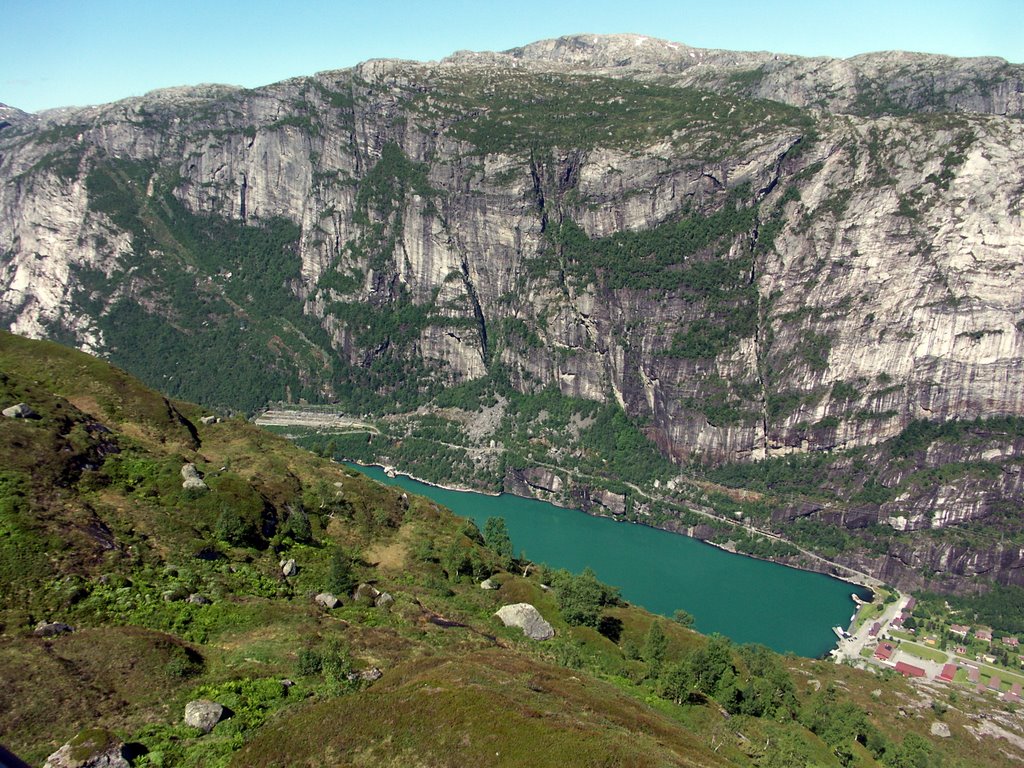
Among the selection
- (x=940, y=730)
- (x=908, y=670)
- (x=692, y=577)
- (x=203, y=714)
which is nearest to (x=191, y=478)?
(x=203, y=714)

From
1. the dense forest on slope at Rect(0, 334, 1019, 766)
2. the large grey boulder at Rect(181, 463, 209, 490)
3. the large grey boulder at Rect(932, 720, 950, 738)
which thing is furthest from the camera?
the large grey boulder at Rect(932, 720, 950, 738)

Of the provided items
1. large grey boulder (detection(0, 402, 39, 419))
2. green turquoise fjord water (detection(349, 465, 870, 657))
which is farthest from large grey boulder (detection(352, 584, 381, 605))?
green turquoise fjord water (detection(349, 465, 870, 657))

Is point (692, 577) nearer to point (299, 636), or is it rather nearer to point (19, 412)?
point (299, 636)

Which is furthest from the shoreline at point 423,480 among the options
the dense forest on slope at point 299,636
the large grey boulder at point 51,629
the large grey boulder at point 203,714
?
the large grey boulder at point 203,714

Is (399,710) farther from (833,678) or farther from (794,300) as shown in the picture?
(794,300)

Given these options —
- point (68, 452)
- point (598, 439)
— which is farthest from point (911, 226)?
point (68, 452)

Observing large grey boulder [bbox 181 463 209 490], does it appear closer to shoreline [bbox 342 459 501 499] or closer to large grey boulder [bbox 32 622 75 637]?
large grey boulder [bbox 32 622 75 637]
